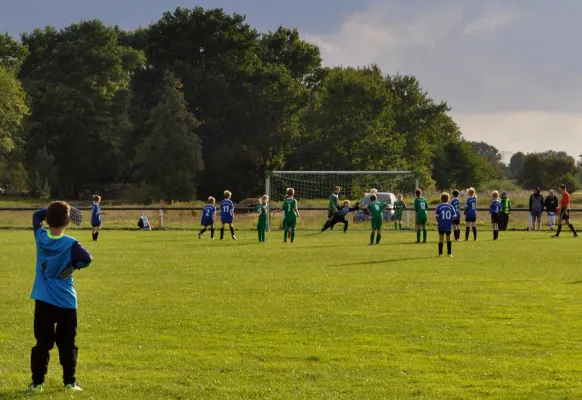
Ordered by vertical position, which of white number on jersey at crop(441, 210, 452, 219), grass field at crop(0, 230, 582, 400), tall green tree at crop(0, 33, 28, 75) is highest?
tall green tree at crop(0, 33, 28, 75)

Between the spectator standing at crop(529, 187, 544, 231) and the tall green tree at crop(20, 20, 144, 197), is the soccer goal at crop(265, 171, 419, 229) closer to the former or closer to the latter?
the spectator standing at crop(529, 187, 544, 231)

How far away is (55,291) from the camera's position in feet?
27.0

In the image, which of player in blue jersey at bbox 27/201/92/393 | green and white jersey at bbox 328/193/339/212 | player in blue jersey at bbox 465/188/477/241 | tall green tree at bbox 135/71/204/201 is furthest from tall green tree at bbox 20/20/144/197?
player in blue jersey at bbox 27/201/92/393

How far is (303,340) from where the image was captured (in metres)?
11.0

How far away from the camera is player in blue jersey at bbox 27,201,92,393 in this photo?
8.20m

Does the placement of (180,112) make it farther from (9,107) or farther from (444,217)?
(444,217)

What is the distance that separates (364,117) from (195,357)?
2904 inches

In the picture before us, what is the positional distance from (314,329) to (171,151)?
66.0 meters

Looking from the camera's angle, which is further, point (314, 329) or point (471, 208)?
point (471, 208)

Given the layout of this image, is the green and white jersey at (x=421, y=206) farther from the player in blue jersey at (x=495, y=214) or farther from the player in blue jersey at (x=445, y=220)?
A: the player in blue jersey at (x=445, y=220)

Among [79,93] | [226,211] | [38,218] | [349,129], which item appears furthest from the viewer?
[79,93]

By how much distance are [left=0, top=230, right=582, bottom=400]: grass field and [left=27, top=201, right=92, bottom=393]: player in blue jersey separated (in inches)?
14.2

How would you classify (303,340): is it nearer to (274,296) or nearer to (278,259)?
(274,296)

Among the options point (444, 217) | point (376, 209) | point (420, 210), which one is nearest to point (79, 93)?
point (420, 210)
